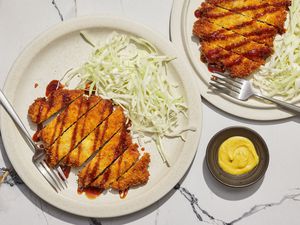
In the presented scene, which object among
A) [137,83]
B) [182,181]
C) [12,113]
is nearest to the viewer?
[12,113]

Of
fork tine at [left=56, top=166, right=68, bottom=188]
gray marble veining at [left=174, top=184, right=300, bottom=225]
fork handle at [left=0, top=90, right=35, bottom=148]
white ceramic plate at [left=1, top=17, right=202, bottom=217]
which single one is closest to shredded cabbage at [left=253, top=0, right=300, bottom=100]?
white ceramic plate at [left=1, top=17, right=202, bottom=217]

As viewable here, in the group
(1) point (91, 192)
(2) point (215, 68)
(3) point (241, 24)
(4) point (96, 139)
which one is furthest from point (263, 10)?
(1) point (91, 192)

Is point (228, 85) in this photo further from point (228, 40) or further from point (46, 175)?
point (46, 175)

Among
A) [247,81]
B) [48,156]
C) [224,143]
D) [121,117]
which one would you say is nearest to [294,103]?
[247,81]

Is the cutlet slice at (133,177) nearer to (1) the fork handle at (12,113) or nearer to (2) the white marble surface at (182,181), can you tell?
(2) the white marble surface at (182,181)

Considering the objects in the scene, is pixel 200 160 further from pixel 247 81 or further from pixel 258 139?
pixel 247 81
